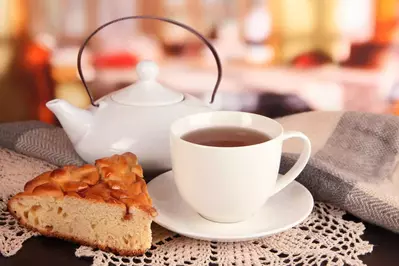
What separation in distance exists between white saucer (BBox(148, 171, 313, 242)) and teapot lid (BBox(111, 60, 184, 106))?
10 centimetres

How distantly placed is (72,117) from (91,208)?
17cm

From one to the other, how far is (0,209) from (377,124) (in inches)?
→ 19.7

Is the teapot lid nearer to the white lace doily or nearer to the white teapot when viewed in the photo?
the white teapot

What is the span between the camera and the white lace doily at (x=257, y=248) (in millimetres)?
570

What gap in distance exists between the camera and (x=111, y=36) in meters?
0.98

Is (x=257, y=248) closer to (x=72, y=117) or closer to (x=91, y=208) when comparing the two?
(x=91, y=208)

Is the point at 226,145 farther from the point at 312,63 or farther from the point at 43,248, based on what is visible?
the point at 312,63

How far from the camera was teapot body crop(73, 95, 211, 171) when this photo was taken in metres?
0.70

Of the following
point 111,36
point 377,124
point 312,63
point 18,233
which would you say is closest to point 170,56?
point 111,36

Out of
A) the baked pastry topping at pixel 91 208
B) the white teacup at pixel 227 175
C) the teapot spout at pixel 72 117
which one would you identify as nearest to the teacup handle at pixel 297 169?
the white teacup at pixel 227 175

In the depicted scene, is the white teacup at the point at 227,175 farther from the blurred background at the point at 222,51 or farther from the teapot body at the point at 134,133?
the blurred background at the point at 222,51

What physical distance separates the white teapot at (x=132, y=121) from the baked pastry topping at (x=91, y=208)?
0.08 m

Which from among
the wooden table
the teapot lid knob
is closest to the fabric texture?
the wooden table

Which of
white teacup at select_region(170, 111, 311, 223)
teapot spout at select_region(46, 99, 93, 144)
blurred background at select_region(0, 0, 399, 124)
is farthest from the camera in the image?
blurred background at select_region(0, 0, 399, 124)
